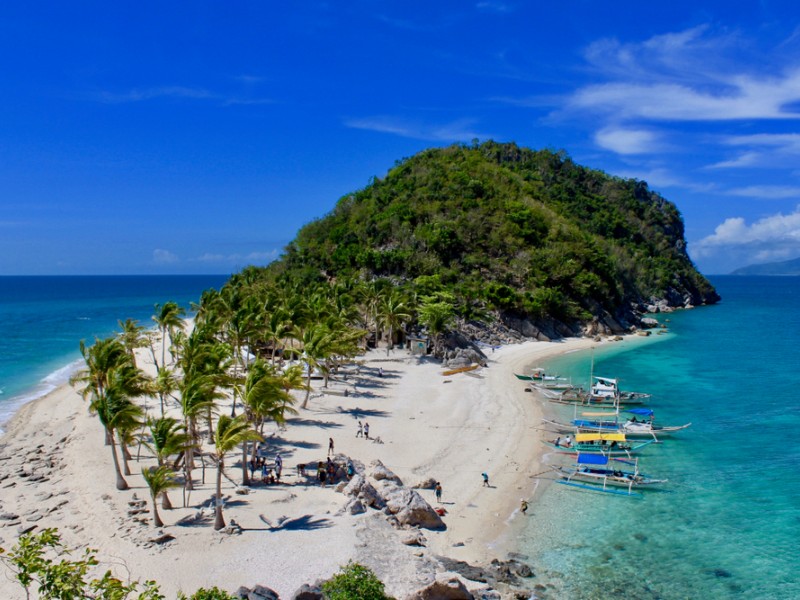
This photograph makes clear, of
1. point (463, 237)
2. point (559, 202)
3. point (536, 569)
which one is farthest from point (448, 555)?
point (559, 202)

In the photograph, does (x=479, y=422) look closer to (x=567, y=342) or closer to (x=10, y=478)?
A: (x=10, y=478)

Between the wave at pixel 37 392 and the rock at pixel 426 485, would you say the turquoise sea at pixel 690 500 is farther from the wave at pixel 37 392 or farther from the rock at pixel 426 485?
the rock at pixel 426 485

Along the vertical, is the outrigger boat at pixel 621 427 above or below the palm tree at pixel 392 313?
below

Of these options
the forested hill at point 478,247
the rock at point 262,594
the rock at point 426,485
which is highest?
the forested hill at point 478,247

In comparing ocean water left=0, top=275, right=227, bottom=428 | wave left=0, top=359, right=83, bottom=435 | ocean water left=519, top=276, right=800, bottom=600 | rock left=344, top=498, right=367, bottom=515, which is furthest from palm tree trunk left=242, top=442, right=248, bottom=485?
ocean water left=0, top=275, right=227, bottom=428

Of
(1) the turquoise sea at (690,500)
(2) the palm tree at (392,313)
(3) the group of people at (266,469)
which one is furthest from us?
(2) the palm tree at (392,313)

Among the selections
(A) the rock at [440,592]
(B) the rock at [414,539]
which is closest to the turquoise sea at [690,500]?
(B) the rock at [414,539]

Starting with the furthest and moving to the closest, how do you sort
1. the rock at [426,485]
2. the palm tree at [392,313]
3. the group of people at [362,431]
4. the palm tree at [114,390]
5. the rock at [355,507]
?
the palm tree at [392,313], the group of people at [362,431], the rock at [426,485], the palm tree at [114,390], the rock at [355,507]
